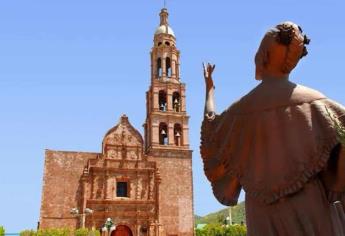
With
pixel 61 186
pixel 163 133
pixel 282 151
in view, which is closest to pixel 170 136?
pixel 163 133

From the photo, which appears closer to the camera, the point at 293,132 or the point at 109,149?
the point at 293,132

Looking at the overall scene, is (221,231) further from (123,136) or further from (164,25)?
(164,25)

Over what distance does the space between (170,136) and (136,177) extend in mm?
3669

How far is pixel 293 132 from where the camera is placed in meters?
2.15

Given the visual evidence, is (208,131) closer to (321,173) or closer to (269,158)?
(269,158)

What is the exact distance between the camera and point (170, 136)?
30.1 metres

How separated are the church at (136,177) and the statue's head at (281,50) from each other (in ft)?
81.2

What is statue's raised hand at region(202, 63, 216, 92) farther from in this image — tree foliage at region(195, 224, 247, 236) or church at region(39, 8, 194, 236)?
tree foliage at region(195, 224, 247, 236)

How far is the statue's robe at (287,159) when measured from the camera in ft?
6.80

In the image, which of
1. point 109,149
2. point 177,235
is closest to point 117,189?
point 109,149

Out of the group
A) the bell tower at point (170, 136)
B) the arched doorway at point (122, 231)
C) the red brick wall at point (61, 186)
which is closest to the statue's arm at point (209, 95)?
the red brick wall at point (61, 186)

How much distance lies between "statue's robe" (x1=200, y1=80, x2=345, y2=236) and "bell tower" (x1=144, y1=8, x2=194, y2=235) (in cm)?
2660

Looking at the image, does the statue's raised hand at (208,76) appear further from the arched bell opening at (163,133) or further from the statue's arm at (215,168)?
the arched bell opening at (163,133)

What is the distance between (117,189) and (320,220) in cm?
2708
